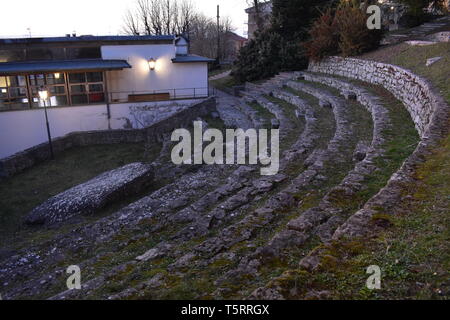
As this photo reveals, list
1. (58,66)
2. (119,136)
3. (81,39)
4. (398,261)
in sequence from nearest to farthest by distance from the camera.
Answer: (398,261) → (119,136) → (58,66) → (81,39)

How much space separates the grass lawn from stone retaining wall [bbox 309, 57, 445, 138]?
941 cm

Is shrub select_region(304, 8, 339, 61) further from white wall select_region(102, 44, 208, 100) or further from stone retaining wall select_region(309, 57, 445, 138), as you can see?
white wall select_region(102, 44, 208, 100)

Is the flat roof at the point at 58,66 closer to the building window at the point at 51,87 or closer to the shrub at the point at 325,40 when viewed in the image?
the building window at the point at 51,87

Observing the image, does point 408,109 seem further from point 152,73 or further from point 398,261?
point 152,73

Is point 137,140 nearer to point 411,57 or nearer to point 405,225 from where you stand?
point 411,57

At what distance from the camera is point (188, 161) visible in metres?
12.1

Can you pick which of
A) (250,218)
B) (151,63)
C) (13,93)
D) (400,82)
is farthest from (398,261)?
(13,93)

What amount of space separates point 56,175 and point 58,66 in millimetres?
8033

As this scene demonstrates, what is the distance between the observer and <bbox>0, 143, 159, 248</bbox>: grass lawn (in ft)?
34.7

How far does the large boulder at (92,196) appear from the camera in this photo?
9.10 metres

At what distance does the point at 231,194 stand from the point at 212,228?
5.56 ft

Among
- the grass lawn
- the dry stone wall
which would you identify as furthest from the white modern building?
the dry stone wall

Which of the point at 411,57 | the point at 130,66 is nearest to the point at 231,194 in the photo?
the point at 411,57

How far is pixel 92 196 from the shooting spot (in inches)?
372
